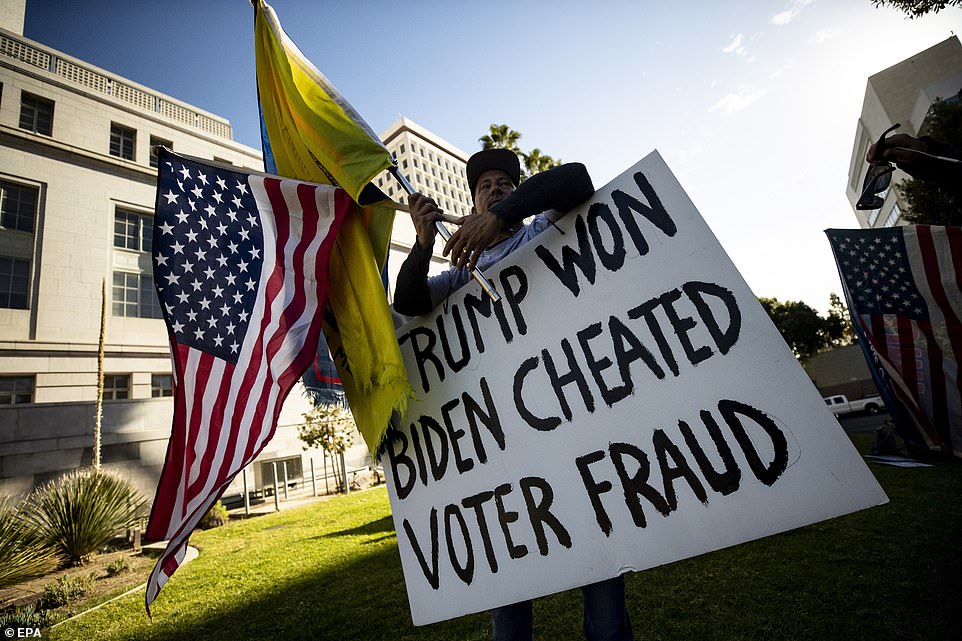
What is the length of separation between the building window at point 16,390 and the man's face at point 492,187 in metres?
22.5

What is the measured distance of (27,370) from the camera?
54.5 feet

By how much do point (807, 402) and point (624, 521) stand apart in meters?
0.63

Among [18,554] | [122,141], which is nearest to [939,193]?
[18,554]

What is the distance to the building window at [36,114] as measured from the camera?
20022mm

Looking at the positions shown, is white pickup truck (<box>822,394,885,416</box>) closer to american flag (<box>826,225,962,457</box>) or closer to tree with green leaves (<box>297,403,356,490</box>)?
tree with green leaves (<box>297,403,356,490</box>)

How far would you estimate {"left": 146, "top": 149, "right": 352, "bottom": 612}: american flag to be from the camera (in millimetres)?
1746

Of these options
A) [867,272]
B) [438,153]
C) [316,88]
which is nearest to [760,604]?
[867,272]

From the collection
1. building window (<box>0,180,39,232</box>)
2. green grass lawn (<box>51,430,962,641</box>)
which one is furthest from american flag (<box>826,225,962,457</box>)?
building window (<box>0,180,39,232</box>)

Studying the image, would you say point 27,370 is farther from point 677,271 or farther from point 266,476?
point 677,271

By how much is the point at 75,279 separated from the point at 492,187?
23938mm

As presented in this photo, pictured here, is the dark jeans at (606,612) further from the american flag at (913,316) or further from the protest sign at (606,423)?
the american flag at (913,316)

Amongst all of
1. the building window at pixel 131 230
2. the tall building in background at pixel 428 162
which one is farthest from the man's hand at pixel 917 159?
the tall building in background at pixel 428 162

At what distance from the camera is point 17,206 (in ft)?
59.9

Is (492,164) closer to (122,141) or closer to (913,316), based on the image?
(913,316)
